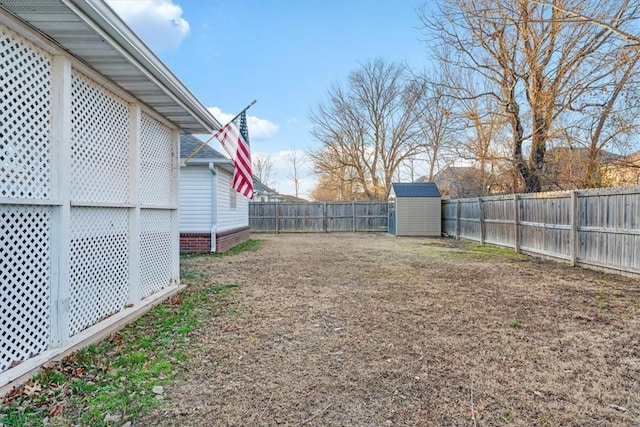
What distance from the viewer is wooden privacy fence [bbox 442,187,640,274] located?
21.9ft

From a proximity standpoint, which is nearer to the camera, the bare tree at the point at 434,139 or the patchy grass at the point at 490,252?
the patchy grass at the point at 490,252

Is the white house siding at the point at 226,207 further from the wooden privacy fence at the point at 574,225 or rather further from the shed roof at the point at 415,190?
the wooden privacy fence at the point at 574,225

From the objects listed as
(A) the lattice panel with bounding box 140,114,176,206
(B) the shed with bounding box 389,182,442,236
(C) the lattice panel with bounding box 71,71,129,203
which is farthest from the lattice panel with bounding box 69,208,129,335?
(B) the shed with bounding box 389,182,442,236

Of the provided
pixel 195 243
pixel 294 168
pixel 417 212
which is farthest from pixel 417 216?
pixel 294 168

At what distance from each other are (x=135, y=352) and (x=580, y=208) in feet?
29.2

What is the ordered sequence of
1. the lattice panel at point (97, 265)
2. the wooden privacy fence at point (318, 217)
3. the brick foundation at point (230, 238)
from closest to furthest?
the lattice panel at point (97, 265)
the brick foundation at point (230, 238)
the wooden privacy fence at point (318, 217)

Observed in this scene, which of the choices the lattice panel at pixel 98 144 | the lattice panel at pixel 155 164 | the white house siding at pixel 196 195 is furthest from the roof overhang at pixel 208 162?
the lattice panel at pixel 98 144

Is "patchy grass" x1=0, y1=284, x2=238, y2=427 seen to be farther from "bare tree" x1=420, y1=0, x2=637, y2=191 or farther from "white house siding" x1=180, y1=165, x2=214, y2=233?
"bare tree" x1=420, y1=0, x2=637, y2=191

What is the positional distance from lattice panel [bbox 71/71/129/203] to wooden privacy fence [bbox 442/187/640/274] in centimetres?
838

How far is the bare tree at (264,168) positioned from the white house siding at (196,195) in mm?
30186

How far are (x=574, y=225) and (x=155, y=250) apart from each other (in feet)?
28.1

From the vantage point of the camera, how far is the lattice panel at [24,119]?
9.29ft

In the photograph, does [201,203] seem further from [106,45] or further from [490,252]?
[490,252]

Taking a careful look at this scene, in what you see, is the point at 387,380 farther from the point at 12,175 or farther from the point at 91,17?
the point at 91,17
